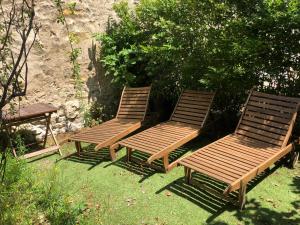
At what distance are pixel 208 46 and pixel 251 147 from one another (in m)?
2.17

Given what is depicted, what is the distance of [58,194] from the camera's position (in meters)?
4.72

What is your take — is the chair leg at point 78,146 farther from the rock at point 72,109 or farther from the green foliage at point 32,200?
the green foliage at point 32,200

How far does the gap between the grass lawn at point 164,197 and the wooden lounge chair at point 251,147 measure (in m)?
0.25

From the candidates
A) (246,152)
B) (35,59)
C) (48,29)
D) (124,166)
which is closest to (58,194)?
(124,166)

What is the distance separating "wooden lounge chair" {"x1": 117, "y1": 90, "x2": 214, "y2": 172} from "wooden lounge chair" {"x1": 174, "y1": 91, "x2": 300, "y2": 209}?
1.84ft

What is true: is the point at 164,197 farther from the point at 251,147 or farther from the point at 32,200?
the point at 32,200

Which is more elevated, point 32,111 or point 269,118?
point 269,118

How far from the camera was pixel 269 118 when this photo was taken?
5.53 m

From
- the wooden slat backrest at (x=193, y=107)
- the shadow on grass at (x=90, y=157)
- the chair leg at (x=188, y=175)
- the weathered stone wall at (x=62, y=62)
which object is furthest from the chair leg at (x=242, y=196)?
the weathered stone wall at (x=62, y=62)

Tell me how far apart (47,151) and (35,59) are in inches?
74.3

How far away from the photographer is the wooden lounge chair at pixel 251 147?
4.59 meters

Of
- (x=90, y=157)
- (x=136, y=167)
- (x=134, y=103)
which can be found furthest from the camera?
(x=134, y=103)

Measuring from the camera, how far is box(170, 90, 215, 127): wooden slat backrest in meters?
6.46

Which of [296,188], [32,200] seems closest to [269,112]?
[296,188]
